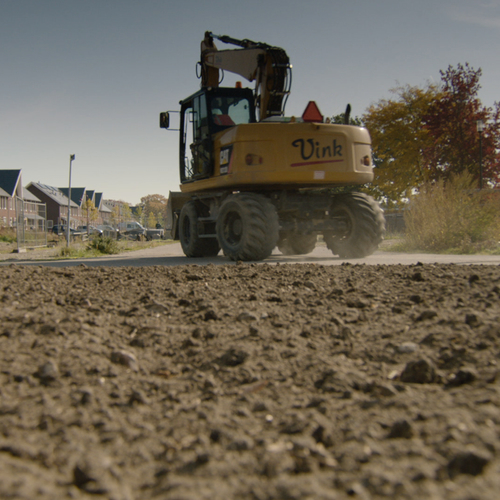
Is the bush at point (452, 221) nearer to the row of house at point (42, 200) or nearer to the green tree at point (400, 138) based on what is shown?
the green tree at point (400, 138)

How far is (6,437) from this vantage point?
6.18 feet

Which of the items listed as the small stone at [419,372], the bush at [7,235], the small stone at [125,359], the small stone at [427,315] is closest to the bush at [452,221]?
the small stone at [427,315]

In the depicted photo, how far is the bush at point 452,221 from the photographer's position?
13.5m

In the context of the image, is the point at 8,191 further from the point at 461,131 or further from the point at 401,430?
the point at 401,430

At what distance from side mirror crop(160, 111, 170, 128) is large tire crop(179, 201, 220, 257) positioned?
1882 mm

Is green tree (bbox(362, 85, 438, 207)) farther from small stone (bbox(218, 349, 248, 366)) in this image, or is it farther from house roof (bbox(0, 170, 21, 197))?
house roof (bbox(0, 170, 21, 197))

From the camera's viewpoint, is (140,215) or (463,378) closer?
(463,378)

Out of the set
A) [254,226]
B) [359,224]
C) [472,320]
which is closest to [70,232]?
[359,224]

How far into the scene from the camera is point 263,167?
29.8 ft

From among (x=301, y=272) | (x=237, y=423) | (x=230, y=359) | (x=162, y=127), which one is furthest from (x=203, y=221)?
(x=237, y=423)

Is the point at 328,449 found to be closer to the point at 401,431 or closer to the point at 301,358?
the point at 401,431

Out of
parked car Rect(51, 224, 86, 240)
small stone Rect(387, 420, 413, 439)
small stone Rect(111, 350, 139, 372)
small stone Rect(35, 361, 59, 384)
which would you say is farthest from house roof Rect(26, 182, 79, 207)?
small stone Rect(387, 420, 413, 439)

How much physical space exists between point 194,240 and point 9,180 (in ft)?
200

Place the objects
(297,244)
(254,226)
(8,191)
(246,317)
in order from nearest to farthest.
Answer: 1. (246,317)
2. (254,226)
3. (297,244)
4. (8,191)
